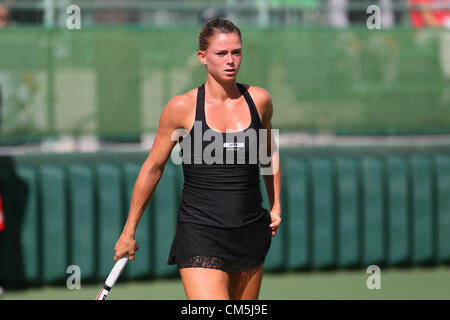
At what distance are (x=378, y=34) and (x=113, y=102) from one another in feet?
10.0

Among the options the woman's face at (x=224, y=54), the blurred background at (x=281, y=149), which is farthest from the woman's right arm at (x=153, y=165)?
the blurred background at (x=281, y=149)

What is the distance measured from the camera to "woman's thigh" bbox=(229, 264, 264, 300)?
434 cm

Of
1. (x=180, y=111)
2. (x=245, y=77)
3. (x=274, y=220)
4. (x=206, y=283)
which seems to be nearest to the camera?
(x=206, y=283)

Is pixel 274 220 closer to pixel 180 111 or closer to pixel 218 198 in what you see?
pixel 218 198

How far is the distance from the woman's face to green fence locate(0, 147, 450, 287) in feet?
13.4

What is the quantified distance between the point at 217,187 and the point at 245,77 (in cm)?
493

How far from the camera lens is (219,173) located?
4281mm

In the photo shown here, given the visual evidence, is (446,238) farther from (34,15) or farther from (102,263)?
(34,15)

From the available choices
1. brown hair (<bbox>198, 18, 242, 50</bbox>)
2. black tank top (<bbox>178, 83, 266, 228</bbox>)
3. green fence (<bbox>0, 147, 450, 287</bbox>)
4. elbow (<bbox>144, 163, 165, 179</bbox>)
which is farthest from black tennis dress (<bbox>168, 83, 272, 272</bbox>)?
green fence (<bbox>0, 147, 450, 287</bbox>)

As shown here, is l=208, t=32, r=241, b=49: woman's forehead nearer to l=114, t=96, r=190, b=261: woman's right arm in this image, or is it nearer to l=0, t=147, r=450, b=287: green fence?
l=114, t=96, r=190, b=261: woman's right arm

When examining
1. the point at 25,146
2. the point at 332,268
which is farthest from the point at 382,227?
the point at 25,146

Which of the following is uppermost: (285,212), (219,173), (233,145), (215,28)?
(215,28)

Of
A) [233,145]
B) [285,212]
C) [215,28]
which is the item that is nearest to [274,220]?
[233,145]

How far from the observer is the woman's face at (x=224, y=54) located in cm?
419
